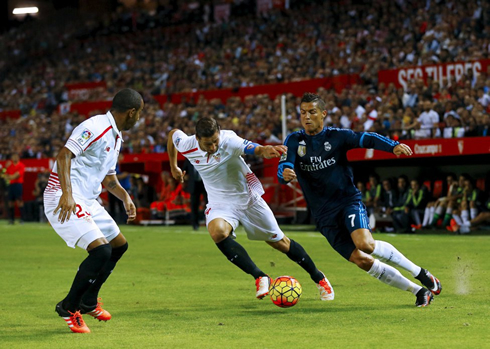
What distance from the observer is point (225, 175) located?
344 inches

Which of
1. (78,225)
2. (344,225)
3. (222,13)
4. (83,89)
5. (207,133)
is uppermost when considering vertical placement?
(222,13)

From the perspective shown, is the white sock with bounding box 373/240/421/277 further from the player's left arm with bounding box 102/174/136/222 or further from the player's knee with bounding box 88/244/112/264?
the player's knee with bounding box 88/244/112/264

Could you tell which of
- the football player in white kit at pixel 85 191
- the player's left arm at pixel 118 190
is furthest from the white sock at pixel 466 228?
the football player in white kit at pixel 85 191

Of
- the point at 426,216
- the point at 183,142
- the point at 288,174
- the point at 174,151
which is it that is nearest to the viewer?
the point at 288,174

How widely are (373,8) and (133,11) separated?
18.8 metres

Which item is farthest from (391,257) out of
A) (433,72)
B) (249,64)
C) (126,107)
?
(249,64)

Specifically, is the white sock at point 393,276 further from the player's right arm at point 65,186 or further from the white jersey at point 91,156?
the player's right arm at point 65,186

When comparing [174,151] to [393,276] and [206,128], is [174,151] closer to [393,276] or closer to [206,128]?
[206,128]

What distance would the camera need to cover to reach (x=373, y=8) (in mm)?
30750

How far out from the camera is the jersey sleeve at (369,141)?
7.54m

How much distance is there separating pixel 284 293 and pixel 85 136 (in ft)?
8.31

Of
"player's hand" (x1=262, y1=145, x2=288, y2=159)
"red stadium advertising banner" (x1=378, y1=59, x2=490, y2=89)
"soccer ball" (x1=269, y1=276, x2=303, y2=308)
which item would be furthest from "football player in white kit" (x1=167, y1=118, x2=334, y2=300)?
"red stadium advertising banner" (x1=378, y1=59, x2=490, y2=89)

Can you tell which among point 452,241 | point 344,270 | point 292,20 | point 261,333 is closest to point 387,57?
point 292,20

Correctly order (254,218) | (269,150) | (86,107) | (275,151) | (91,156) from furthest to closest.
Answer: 1. (86,107)
2. (254,218)
3. (269,150)
4. (275,151)
5. (91,156)
